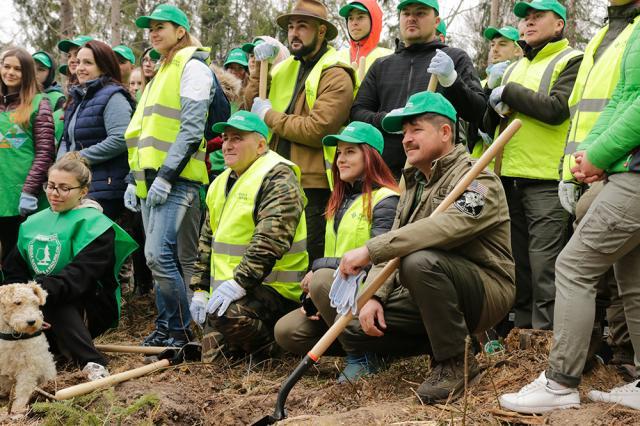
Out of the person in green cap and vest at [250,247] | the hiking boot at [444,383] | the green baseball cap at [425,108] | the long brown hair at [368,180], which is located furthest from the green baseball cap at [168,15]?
the hiking boot at [444,383]

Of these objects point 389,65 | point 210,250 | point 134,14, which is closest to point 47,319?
point 210,250

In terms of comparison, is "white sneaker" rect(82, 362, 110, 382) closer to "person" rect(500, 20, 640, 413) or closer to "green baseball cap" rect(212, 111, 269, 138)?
"green baseball cap" rect(212, 111, 269, 138)

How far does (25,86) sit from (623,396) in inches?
228

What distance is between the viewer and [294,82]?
6.15m

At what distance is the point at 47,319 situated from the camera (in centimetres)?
511

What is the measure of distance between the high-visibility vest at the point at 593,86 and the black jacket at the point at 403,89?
111 cm

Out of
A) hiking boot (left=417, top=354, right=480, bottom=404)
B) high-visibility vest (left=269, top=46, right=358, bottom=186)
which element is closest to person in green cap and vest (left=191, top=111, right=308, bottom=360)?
high-visibility vest (left=269, top=46, right=358, bottom=186)

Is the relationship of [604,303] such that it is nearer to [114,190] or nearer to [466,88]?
[466,88]

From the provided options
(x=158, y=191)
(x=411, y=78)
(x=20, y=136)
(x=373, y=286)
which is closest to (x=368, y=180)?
(x=411, y=78)

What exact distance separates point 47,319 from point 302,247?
6.14ft

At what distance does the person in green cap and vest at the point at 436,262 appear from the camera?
12.6ft

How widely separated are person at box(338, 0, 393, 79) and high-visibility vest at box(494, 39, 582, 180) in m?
1.36

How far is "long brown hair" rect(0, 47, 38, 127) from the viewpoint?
6852 millimetres

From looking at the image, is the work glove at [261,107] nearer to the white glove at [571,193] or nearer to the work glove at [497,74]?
the work glove at [497,74]
